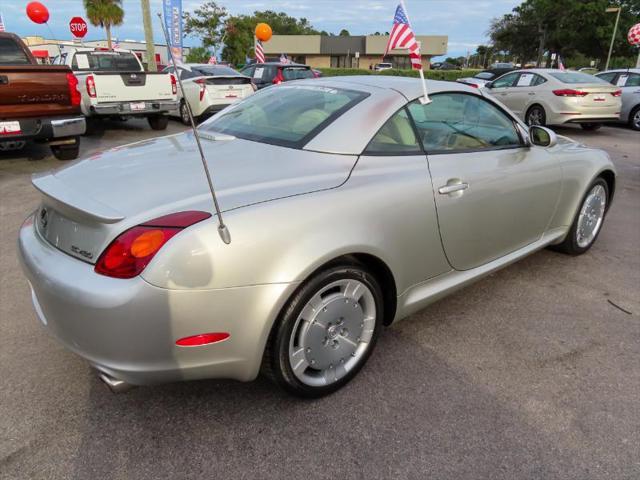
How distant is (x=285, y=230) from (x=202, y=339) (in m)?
0.54

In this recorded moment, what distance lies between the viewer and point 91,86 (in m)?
8.87

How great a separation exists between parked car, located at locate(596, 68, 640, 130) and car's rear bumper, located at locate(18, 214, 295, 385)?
13.9 m

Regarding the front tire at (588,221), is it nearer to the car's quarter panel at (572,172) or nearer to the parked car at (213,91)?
the car's quarter panel at (572,172)

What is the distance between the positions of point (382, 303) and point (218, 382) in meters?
0.94

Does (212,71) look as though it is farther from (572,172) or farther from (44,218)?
(44,218)

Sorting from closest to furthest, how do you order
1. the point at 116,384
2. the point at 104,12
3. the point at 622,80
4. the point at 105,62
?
the point at 116,384 → the point at 105,62 → the point at 622,80 → the point at 104,12

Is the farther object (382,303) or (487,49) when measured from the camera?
(487,49)

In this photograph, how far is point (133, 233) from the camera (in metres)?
1.86

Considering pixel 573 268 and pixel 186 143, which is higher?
pixel 186 143

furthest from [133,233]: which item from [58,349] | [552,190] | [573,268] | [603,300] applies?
[573,268]

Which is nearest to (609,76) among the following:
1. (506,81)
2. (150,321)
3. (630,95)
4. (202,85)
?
(630,95)

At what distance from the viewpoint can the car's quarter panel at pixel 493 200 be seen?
2.76m

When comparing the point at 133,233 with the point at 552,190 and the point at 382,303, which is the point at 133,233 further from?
the point at 552,190

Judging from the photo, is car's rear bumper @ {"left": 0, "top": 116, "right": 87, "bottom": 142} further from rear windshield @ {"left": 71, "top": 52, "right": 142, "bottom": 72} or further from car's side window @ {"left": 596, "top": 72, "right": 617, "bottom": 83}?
car's side window @ {"left": 596, "top": 72, "right": 617, "bottom": 83}
